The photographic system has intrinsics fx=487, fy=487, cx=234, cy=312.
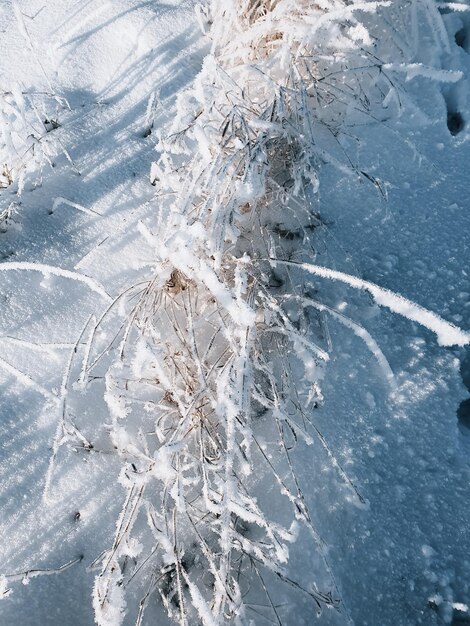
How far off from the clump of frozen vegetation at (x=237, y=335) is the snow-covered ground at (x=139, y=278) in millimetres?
49

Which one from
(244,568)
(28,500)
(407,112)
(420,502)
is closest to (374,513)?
(420,502)

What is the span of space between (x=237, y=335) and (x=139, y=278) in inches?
12.9

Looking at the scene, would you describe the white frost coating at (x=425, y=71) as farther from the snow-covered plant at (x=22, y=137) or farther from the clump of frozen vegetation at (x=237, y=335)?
the snow-covered plant at (x=22, y=137)

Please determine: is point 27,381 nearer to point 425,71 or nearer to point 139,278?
point 139,278

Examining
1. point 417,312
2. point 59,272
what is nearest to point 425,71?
point 417,312

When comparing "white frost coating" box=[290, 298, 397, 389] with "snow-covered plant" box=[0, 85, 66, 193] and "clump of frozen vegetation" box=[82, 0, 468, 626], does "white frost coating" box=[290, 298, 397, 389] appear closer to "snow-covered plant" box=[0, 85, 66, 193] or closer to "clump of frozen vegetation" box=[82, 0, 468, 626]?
"clump of frozen vegetation" box=[82, 0, 468, 626]

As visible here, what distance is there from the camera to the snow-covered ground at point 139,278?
0.84m

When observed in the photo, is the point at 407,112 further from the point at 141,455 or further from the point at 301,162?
the point at 141,455

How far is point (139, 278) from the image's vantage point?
1089 millimetres

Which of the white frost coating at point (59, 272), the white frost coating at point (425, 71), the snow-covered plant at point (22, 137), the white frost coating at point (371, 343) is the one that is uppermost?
the snow-covered plant at point (22, 137)

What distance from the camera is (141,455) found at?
85cm

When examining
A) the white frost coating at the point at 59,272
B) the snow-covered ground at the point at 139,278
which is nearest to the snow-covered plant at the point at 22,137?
the snow-covered ground at the point at 139,278

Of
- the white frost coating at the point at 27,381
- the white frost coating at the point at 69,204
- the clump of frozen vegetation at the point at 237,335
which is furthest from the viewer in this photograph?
the white frost coating at the point at 69,204

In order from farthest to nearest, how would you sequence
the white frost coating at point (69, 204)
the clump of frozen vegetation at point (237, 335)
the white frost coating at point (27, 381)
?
1. the white frost coating at point (69, 204)
2. the white frost coating at point (27, 381)
3. the clump of frozen vegetation at point (237, 335)
